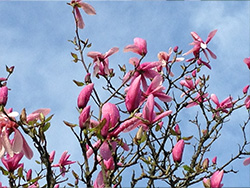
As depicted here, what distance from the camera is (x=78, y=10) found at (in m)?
2.37

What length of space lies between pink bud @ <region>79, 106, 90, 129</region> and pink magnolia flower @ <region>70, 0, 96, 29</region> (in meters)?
1.15

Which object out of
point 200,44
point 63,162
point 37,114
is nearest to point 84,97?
point 37,114

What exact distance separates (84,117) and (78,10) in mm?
1251

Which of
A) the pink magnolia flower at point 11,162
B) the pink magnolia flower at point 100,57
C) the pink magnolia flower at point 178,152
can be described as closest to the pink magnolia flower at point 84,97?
the pink magnolia flower at point 178,152

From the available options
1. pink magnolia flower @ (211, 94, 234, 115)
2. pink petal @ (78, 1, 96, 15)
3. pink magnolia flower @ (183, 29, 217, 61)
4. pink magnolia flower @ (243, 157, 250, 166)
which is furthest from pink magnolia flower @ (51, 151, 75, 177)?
pink magnolia flower @ (211, 94, 234, 115)

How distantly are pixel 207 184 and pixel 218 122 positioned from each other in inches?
69.5

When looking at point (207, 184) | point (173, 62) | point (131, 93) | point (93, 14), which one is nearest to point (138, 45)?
point (93, 14)

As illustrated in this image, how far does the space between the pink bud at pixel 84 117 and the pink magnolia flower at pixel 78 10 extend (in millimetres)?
1151

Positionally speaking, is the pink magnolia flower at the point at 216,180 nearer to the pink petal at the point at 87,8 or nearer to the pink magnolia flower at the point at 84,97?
the pink magnolia flower at the point at 84,97

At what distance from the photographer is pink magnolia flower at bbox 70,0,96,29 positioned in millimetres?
2322

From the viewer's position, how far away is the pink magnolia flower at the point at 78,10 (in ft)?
7.62

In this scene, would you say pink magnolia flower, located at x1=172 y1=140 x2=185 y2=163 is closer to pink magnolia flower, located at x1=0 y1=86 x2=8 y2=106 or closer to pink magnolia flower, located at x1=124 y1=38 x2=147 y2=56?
pink magnolia flower, located at x1=124 y1=38 x2=147 y2=56

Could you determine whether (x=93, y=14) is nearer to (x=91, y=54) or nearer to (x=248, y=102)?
(x=91, y=54)

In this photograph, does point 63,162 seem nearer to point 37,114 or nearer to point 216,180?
point 37,114
